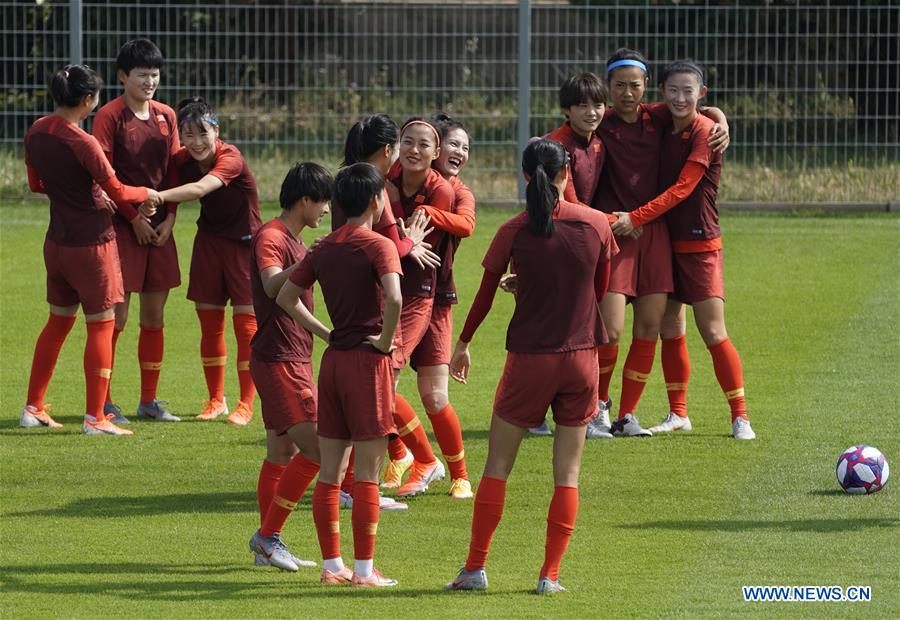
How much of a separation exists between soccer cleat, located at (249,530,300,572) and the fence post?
11.1 metres

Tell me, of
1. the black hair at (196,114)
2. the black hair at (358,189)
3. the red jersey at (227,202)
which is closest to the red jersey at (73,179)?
the red jersey at (227,202)

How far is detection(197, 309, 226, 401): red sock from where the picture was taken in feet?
32.7

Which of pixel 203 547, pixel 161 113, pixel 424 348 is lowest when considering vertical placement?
pixel 203 547

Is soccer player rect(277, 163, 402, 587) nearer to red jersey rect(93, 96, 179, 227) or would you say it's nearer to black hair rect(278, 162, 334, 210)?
black hair rect(278, 162, 334, 210)

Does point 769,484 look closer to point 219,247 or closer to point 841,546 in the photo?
point 841,546

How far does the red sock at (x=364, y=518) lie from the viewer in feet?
20.6

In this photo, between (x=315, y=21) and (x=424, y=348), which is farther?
(x=315, y=21)

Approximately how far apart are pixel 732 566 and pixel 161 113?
5032 millimetres

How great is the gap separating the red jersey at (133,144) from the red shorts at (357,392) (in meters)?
3.76

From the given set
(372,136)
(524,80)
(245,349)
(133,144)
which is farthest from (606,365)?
(524,80)

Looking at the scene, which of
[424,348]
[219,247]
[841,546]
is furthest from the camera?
[219,247]

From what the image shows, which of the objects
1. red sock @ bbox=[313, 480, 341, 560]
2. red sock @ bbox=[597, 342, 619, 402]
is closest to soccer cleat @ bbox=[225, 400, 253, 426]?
red sock @ bbox=[597, 342, 619, 402]

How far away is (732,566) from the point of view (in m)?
6.61

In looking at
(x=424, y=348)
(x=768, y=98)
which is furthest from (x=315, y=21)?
(x=424, y=348)
